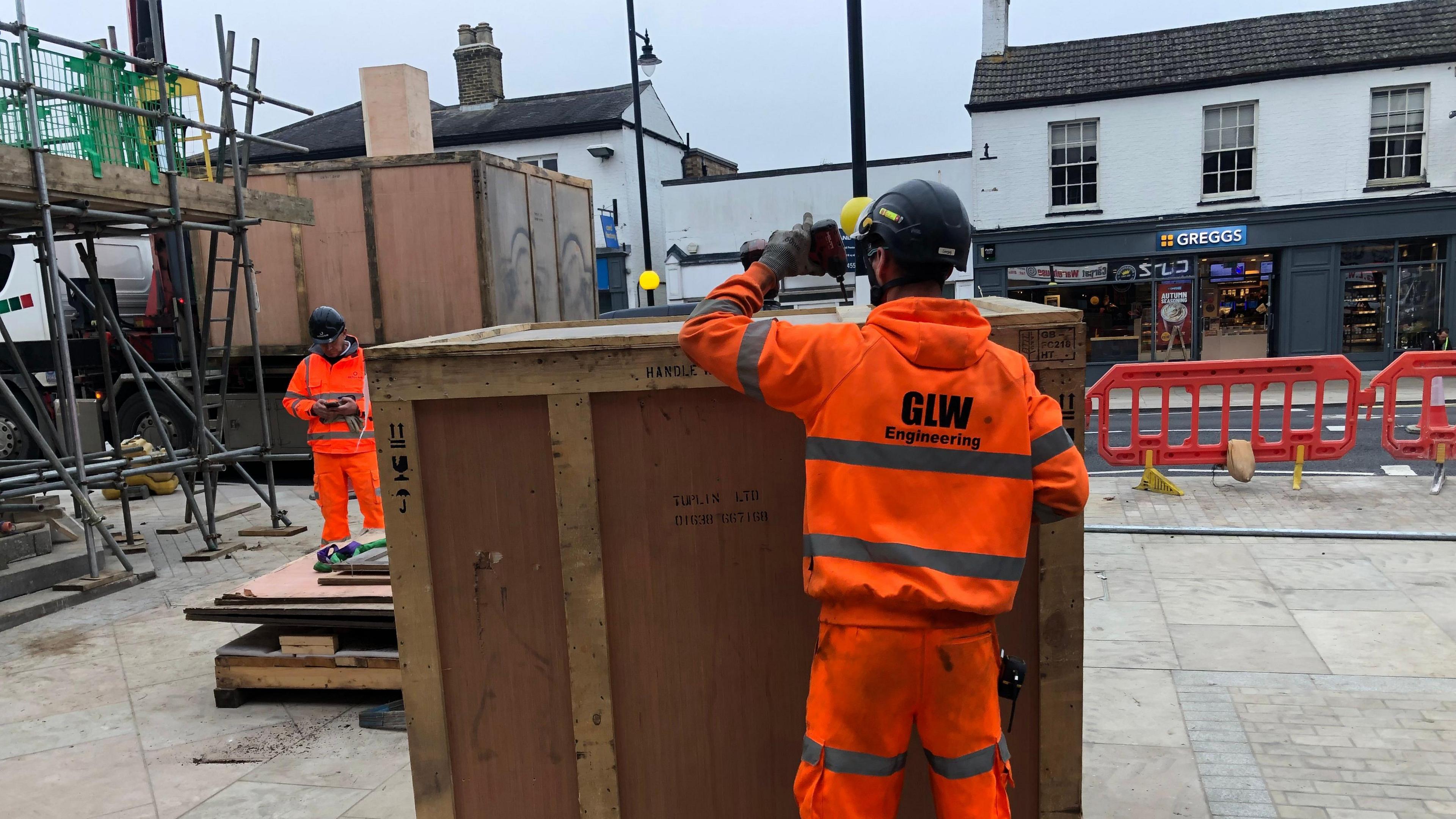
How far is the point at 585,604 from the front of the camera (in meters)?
2.72

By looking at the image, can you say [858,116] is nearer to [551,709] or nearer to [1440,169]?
[551,709]

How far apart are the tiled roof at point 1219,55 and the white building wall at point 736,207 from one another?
10.5 feet

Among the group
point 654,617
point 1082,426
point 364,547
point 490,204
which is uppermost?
point 490,204

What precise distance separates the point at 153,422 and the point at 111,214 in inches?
216

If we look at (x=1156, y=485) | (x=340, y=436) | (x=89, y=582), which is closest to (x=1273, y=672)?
(x=1156, y=485)

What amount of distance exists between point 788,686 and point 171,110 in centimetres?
722

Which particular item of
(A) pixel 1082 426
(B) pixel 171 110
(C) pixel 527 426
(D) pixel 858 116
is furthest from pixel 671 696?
(D) pixel 858 116

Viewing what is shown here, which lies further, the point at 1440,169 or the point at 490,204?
the point at 1440,169

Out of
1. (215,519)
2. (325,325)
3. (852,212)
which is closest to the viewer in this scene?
(325,325)

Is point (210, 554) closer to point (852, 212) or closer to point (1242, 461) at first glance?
point (852, 212)

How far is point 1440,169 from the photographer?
1834cm

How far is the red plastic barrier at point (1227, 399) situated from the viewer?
8648 millimetres

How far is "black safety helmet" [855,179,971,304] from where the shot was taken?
2.31 meters

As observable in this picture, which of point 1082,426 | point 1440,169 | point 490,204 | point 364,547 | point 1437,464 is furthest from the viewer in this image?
point 1440,169
